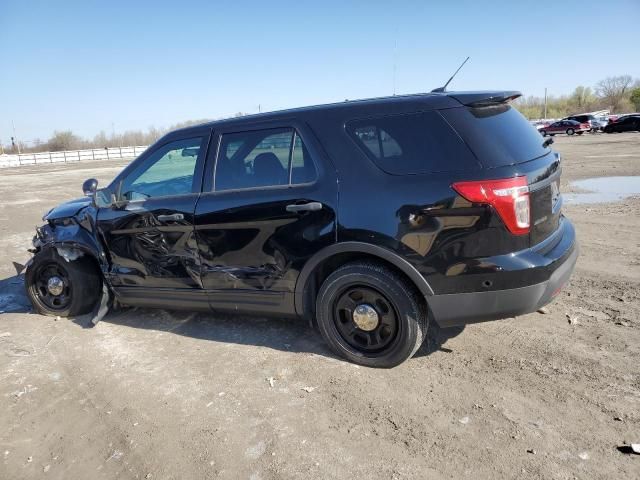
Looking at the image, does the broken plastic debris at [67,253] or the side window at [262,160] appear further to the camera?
A: the broken plastic debris at [67,253]

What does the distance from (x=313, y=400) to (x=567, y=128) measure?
43954 millimetres

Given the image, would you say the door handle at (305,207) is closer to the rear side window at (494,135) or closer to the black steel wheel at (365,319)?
the black steel wheel at (365,319)

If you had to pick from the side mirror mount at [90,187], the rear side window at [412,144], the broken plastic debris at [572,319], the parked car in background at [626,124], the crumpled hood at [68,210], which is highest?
the parked car in background at [626,124]

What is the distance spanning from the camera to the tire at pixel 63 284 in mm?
4887

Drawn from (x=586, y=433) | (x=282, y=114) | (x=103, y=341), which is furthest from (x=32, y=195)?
(x=586, y=433)

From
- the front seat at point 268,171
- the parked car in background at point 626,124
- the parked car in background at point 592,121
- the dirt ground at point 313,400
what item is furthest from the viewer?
the parked car in background at point 592,121

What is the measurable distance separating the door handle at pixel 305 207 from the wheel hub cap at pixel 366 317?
0.79m

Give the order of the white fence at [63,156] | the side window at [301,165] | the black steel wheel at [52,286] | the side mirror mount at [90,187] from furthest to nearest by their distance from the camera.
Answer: the white fence at [63,156]
the black steel wheel at [52,286]
the side mirror mount at [90,187]
the side window at [301,165]

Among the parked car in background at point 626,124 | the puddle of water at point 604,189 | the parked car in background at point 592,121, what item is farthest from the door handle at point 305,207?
the parked car in background at point 592,121

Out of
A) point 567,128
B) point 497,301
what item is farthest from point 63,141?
point 497,301

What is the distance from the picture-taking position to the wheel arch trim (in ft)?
10.8

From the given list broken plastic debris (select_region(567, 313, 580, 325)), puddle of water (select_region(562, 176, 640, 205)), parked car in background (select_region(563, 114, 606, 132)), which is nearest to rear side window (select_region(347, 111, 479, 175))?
broken plastic debris (select_region(567, 313, 580, 325))

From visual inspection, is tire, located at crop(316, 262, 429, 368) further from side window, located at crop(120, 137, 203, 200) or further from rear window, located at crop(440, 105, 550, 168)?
side window, located at crop(120, 137, 203, 200)

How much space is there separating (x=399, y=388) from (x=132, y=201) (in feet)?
9.43
